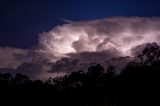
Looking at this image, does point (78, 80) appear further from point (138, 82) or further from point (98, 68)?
point (138, 82)

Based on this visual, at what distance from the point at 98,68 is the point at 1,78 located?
29.1 metres

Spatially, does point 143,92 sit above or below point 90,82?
below

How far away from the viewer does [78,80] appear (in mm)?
88250

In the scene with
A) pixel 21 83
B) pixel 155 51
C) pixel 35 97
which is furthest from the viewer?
pixel 21 83

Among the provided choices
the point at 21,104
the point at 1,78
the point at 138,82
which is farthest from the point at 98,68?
the point at 138,82

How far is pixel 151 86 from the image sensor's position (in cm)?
3775

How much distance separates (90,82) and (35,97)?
27550 millimetres

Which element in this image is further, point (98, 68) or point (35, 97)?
point (98, 68)

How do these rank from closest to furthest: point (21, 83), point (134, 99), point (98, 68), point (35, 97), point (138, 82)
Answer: point (134, 99), point (138, 82), point (35, 97), point (98, 68), point (21, 83)

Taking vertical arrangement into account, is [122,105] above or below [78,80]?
below

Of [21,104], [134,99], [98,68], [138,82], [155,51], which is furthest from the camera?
[98,68]

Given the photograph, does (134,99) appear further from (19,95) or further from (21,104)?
(19,95)

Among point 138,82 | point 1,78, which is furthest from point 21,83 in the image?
point 138,82

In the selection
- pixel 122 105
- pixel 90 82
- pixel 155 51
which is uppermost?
pixel 155 51
